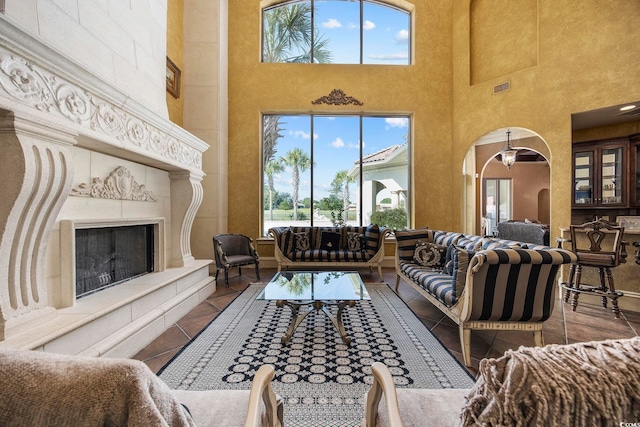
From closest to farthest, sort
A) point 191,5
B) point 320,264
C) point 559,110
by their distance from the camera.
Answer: point 559,110, point 320,264, point 191,5

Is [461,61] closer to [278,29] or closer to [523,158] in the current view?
[278,29]

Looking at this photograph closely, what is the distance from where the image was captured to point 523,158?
9156 mm

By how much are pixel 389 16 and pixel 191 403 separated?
7.18 metres

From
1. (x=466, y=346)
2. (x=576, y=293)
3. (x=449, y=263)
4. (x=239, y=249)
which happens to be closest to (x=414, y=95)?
(x=449, y=263)

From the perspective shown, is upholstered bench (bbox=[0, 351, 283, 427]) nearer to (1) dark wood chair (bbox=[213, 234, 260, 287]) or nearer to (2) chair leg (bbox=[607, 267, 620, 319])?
(1) dark wood chair (bbox=[213, 234, 260, 287])

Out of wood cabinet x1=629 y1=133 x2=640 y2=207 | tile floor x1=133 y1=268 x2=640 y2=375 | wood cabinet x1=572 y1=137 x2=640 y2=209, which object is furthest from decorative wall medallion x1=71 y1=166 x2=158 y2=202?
wood cabinet x1=629 y1=133 x2=640 y2=207

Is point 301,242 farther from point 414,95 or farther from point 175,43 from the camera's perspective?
point 175,43

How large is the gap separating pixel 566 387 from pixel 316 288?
7.75 feet

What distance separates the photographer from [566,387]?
0.55 m

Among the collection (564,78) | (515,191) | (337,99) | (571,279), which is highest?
(337,99)

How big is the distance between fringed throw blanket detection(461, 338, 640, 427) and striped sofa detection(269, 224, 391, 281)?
401cm

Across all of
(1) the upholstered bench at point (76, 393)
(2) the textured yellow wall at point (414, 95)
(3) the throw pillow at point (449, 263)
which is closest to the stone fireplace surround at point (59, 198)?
(1) the upholstered bench at point (76, 393)

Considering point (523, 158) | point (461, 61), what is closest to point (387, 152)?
point (461, 61)

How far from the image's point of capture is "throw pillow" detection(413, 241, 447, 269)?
3492 millimetres
